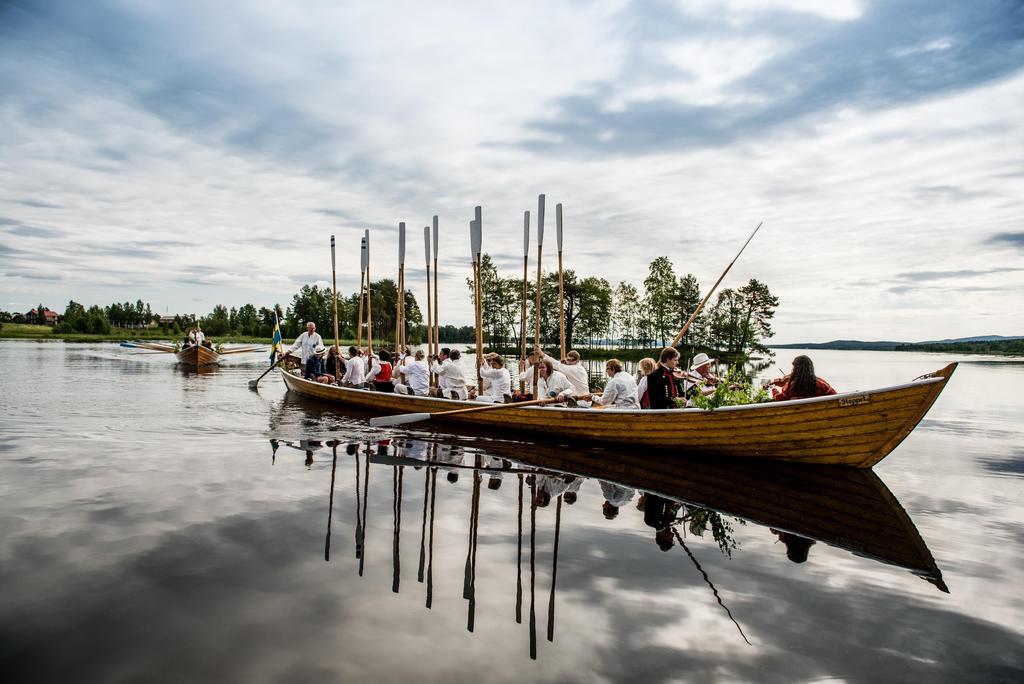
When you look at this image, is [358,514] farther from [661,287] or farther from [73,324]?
[73,324]

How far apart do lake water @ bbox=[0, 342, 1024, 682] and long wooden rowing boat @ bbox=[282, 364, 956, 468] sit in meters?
0.40

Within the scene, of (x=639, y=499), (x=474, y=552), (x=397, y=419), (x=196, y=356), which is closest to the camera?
(x=474, y=552)

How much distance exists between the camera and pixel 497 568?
5.65 m

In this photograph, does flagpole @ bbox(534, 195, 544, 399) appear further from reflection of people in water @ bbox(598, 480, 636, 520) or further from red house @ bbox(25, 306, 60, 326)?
red house @ bbox(25, 306, 60, 326)

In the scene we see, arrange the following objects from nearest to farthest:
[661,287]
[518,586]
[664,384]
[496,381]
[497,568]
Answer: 1. [518,586]
2. [497,568]
3. [664,384]
4. [496,381]
5. [661,287]

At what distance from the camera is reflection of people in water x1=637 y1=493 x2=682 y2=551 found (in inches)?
252

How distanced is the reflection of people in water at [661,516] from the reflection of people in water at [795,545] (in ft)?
3.78

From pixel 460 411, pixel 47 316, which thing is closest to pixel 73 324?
pixel 47 316

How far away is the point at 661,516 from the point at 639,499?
2.46ft

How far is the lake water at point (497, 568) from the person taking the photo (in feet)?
13.2

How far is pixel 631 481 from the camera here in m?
9.03

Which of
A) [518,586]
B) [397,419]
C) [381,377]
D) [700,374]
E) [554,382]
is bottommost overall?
[518,586]

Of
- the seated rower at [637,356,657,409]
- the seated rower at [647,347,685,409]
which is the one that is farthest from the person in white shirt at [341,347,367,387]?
the seated rower at [647,347,685,409]

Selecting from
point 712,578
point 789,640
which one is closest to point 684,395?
point 712,578
